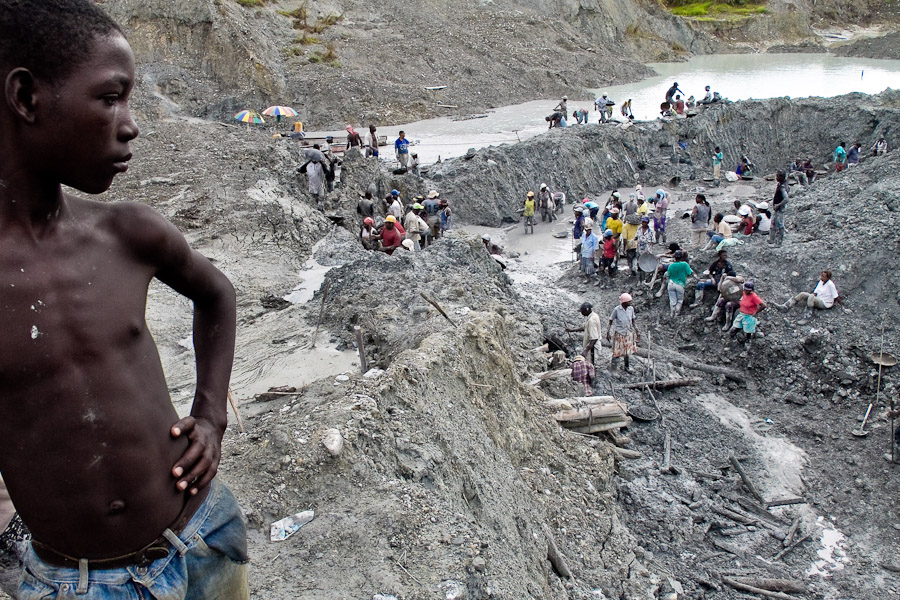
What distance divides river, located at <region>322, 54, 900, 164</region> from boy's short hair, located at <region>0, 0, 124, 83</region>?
72.7 ft

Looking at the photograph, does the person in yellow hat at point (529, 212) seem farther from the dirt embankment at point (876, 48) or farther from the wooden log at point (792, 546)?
the dirt embankment at point (876, 48)

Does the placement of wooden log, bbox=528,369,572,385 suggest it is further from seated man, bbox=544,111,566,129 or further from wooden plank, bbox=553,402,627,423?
seated man, bbox=544,111,566,129

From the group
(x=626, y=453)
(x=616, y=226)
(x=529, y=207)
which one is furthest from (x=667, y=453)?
(x=529, y=207)

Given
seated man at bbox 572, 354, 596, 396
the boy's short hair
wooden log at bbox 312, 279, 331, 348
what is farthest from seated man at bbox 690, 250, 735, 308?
the boy's short hair

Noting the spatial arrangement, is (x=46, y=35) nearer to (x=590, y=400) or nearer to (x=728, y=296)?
(x=590, y=400)

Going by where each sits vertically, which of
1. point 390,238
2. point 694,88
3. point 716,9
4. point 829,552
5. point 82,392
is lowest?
point 829,552

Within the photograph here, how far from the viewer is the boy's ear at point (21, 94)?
1.62 m

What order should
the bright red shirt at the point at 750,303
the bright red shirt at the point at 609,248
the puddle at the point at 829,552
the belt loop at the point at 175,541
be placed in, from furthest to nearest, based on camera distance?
the bright red shirt at the point at 609,248
the bright red shirt at the point at 750,303
the puddle at the point at 829,552
the belt loop at the point at 175,541

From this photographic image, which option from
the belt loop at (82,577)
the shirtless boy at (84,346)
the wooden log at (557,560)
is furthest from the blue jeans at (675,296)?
the belt loop at (82,577)

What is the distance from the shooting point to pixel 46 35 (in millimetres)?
1649

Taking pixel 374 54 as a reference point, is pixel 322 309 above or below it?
below

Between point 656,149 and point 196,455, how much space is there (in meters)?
27.4

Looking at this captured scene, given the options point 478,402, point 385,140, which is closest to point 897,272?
point 478,402

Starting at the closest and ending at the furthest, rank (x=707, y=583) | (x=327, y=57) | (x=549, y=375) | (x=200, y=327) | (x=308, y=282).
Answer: (x=200, y=327)
(x=707, y=583)
(x=549, y=375)
(x=308, y=282)
(x=327, y=57)
